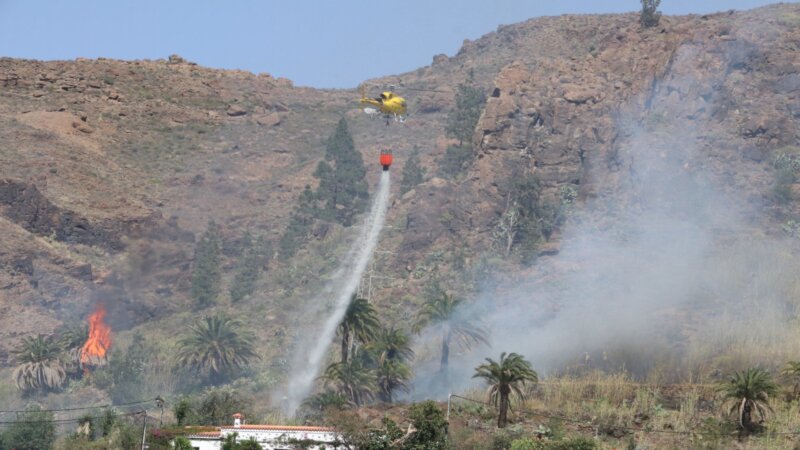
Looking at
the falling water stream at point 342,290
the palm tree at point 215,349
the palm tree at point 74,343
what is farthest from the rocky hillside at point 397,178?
the palm tree at point 74,343

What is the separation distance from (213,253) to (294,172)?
30.8 meters

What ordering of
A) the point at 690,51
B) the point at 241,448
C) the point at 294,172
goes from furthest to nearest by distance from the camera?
the point at 294,172, the point at 690,51, the point at 241,448

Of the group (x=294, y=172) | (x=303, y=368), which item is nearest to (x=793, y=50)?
(x=294, y=172)

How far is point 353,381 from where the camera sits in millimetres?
106688

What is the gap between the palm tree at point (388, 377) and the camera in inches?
4237

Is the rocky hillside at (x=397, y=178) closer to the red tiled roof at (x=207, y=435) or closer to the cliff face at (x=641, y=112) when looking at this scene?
the cliff face at (x=641, y=112)

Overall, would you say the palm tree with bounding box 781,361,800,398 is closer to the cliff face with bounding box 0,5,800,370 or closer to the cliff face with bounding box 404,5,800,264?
the cliff face with bounding box 0,5,800,370

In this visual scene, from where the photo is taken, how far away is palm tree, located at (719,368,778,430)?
91688mm

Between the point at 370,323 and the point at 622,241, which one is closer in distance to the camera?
the point at 370,323

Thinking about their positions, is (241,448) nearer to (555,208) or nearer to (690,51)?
(555,208)

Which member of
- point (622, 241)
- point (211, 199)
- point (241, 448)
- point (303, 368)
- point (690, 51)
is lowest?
point (241, 448)

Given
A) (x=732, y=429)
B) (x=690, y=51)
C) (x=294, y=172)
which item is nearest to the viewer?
(x=732, y=429)

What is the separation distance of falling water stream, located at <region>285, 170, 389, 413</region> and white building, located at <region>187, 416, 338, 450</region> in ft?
Result: 70.2

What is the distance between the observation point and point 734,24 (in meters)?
171
